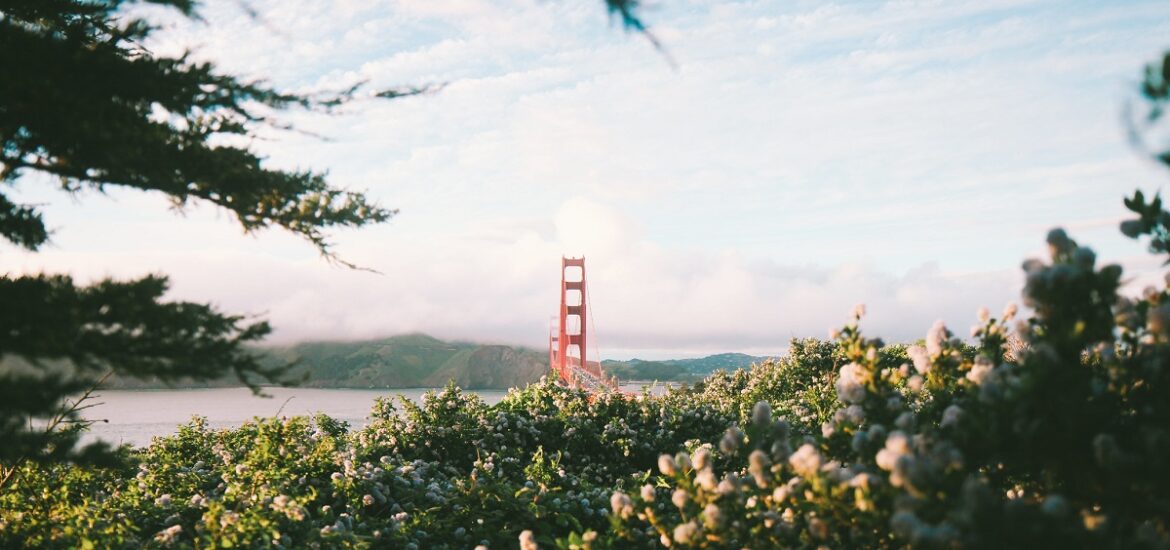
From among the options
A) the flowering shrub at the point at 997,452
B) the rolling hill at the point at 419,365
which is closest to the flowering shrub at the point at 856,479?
the flowering shrub at the point at 997,452

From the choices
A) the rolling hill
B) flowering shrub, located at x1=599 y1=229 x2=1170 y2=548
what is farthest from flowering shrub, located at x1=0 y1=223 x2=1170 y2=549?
the rolling hill

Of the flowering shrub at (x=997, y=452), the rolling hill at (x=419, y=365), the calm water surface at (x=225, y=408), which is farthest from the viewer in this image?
the rolling hill at (x=419, y=365)

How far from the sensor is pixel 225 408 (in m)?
16.8

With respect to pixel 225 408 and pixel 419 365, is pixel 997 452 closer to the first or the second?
pixel 225 408

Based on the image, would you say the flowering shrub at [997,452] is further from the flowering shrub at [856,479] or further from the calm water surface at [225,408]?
the calm water surface at [225,408]

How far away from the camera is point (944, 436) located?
10.3 feet

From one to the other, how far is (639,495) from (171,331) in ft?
8.05

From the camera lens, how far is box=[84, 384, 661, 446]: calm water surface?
19.3ft

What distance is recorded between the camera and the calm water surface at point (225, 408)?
5882 millimetres

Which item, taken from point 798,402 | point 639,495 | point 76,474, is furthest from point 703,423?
point 76,474

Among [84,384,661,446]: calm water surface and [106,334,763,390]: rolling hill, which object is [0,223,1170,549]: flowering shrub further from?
[106,334,763,390]: rolling hill

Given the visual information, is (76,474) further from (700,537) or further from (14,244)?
(700,537)

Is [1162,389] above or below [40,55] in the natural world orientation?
below

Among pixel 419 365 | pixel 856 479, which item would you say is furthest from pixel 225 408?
pixel 419 365
